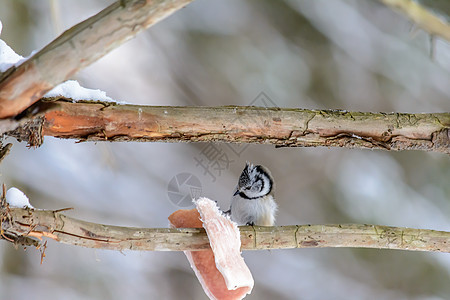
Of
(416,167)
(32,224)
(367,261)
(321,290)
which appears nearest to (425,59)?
(416,167)

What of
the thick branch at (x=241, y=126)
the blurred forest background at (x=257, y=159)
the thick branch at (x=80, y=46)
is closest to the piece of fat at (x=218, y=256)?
the thick branch at (x=241, y=126)

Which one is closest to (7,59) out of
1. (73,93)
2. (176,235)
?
(73,93)

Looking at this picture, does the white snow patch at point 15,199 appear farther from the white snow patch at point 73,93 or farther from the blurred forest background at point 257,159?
the blurred forest background at point 257,159

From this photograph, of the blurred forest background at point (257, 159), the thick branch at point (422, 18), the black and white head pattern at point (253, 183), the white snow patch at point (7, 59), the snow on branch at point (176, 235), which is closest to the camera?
the white snow patch at point (7, 59)

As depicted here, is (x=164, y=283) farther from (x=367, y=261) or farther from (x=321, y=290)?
(x=367, y=261)

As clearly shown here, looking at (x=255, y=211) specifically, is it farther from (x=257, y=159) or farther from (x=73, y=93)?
(x=73, y=93)
